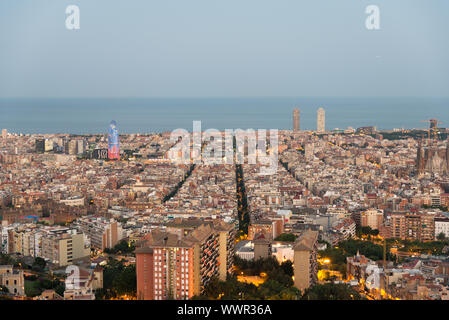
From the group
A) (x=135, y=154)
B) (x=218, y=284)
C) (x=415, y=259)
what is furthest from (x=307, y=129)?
(x=218, y=284)

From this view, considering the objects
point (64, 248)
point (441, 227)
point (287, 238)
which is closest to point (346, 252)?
point (287, 238)

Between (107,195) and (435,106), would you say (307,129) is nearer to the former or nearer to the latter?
(435,106)

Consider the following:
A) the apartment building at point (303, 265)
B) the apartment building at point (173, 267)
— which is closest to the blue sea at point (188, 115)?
the apartment building at point (303, 265)

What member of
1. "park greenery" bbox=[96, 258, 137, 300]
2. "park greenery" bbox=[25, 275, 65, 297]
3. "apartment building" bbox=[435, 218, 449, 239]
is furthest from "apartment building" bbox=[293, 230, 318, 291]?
"apartment building" bbox=[435, 218, 449, 239]

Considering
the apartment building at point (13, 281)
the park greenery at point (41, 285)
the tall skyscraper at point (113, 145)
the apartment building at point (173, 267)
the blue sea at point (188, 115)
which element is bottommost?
the park greenery at point (41, 285)

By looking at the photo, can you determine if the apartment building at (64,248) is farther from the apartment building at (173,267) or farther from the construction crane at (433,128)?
the construction crane at (433,128)
